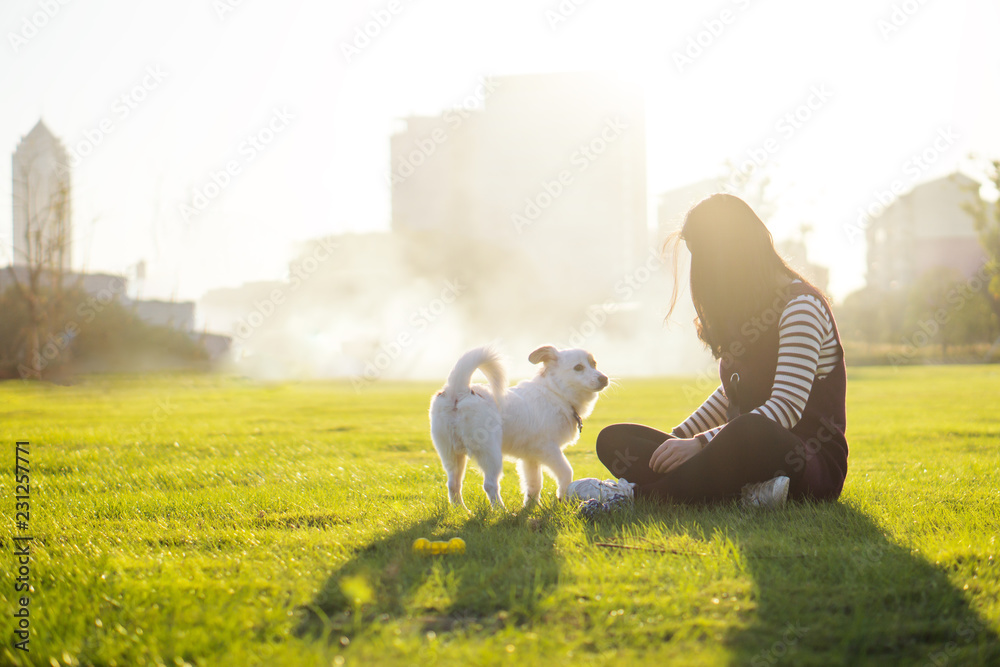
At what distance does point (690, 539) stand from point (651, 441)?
44.6 inches

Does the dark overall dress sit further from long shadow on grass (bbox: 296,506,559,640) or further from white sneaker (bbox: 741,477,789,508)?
long shadow on grass (bbox: 296,506,559,640)

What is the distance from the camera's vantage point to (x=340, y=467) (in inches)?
243

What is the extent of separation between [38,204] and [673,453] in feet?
84.8

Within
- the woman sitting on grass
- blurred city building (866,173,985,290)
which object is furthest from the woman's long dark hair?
blurred city building (866,173,985,290)

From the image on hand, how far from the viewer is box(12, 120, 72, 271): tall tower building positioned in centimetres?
2327

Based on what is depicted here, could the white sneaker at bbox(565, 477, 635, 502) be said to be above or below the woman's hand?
below

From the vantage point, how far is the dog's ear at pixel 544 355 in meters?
4.91

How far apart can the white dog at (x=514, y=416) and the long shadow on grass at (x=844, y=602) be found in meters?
1.05

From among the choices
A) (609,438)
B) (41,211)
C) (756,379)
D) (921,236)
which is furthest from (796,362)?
(921,236)

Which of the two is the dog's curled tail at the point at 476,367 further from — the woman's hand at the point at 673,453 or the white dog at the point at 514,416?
the woman's hand at the point at 673,453

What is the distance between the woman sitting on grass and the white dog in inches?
24.7

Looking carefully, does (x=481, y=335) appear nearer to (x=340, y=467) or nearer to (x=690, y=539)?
(x=340, y=467)

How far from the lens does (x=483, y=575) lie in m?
2.63

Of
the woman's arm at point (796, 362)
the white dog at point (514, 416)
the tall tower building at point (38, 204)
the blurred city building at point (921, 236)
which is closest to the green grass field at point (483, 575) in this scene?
the white dog at point (514, 416)
